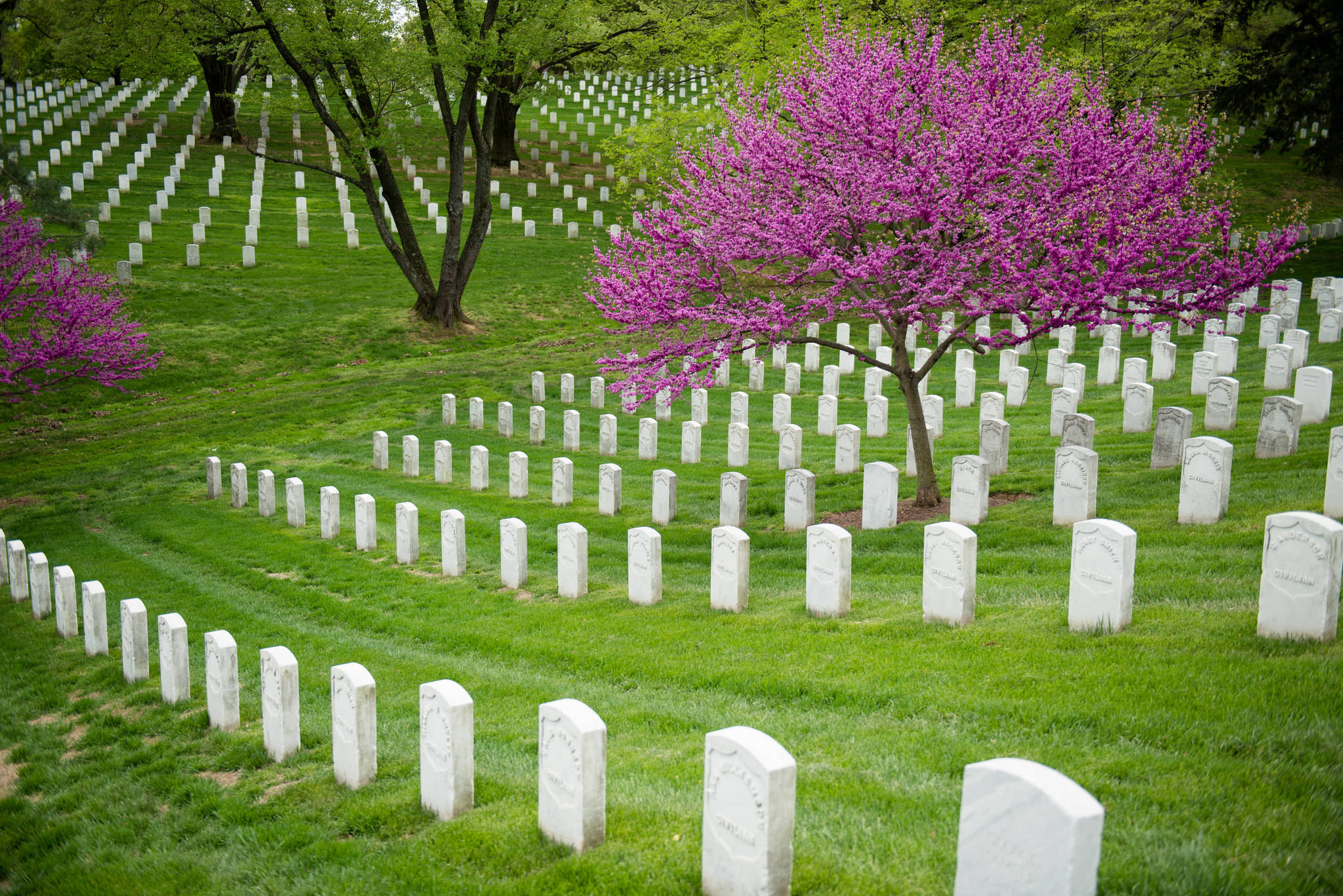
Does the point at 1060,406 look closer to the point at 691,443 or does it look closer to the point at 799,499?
the point at 799,499

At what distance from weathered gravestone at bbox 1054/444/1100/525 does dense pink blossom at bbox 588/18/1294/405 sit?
1170 mm

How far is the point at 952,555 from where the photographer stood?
713 centimetres

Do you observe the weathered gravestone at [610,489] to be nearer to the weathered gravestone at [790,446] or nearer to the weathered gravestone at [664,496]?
the weathered gravestone at [664,496]

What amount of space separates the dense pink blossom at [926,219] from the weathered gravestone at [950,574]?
2.95m

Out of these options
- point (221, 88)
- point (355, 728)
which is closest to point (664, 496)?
point (355, 728)

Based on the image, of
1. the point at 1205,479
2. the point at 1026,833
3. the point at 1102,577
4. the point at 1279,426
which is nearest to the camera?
the point at 1026,833

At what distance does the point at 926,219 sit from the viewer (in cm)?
1022

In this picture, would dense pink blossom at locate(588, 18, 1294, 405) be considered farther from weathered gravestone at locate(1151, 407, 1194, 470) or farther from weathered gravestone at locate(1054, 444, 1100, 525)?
weathered gravestone at locate(1054, 444, 1100, 525)

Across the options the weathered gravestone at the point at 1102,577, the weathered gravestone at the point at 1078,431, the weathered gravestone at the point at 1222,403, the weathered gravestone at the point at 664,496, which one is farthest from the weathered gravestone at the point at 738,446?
the weathered gravestone at the point at 1102,577

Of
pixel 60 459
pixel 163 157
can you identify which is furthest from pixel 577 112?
pixel 60 459

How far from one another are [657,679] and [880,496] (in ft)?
13.6

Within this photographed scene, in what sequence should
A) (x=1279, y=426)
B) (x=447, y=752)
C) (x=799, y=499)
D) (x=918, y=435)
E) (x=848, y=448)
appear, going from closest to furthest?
1. (x=447, y=752)
2. (x=1279, y=426)
3. (x=799, y=499)
4. (x=918, y=435)
5. (x=848, y=448)

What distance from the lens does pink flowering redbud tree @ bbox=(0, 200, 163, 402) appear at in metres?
16.6

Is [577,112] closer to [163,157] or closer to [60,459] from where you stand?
[163,157]
